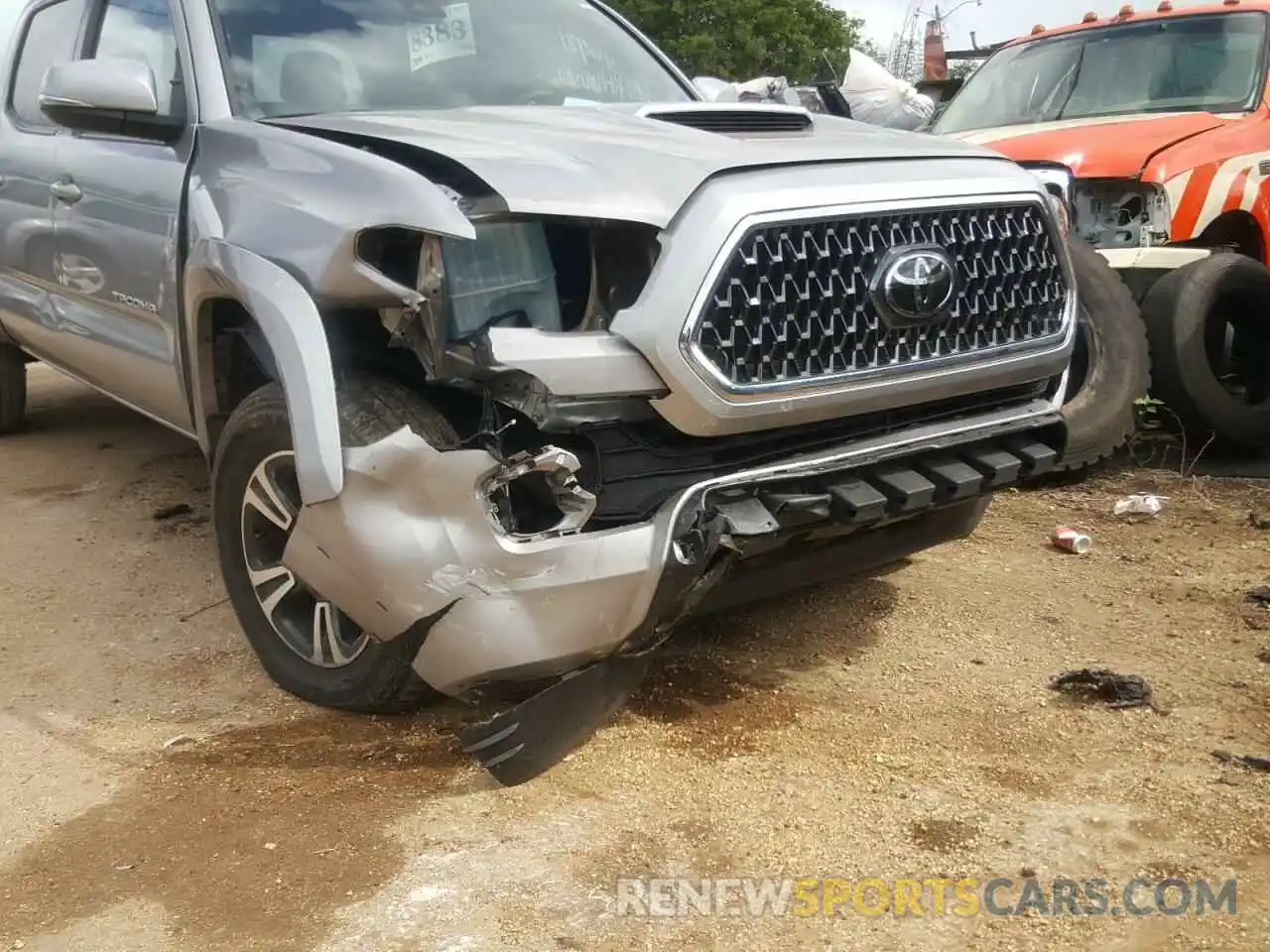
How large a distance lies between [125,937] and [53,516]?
3.13 meters

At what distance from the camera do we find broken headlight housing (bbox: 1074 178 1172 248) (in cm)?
541

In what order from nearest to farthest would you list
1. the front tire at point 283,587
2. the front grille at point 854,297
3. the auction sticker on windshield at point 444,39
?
1. the front grille at point 854,297
2. the front tire at point 283,587
3. the auction sticker on windshield at point 444,39

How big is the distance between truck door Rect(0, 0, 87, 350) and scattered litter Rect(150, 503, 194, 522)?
73 centimetres

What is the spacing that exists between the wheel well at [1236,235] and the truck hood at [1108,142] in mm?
423

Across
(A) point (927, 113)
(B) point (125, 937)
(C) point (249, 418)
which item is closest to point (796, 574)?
(C) point (249, 418)

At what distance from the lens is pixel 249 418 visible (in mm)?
2988

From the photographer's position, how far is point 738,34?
26953 millimetres

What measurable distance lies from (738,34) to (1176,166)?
75.9ft

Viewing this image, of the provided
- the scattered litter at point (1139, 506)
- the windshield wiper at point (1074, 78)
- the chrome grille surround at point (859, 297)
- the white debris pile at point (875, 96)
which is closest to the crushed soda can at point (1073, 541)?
the scattered litter at point (1139, 506)

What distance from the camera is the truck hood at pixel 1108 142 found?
540 centimetres

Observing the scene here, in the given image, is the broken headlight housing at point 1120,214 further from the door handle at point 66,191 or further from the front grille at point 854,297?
the door handle at point 66,191

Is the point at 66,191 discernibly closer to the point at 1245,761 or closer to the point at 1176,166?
the point at 1245,761

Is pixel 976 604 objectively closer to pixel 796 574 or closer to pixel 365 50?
pixel 796 574

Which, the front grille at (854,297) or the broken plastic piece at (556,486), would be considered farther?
the front grille at (854,297)
